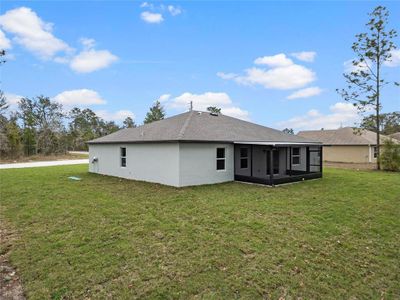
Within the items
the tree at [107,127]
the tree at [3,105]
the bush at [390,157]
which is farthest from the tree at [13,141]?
the bush at [390,157]

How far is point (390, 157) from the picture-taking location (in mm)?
19688

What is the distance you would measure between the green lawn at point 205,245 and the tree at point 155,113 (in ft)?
128

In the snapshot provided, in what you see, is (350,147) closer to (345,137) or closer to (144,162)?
(345,137)

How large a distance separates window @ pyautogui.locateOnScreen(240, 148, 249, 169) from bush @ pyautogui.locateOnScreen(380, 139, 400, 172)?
1187 cm

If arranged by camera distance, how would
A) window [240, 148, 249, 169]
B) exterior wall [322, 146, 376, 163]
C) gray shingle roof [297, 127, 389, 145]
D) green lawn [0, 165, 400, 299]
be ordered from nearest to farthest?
1. green lawn [0, 165, 400, 299]
2. window [240, 148, 249, 169]
3. exterior wall [322, 146, 376, 163]
4. gray shingle roof [297, 127, 389, 145]

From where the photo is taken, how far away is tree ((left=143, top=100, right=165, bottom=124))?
161 feet

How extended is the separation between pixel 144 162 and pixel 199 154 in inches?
123

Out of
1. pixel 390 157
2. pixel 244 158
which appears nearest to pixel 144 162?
pixel 244 158

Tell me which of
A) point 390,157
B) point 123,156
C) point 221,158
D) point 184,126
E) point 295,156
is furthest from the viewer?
point 390,157

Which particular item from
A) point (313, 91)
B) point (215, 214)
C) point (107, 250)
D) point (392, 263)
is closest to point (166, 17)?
point (215, 214)

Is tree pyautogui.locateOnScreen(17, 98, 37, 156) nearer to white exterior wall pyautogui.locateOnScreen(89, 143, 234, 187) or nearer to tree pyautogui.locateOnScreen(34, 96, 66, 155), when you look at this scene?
tree pyautogui.locateOnScreen(34, 96, 66, 155)

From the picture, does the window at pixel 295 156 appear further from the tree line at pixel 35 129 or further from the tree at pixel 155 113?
the tree at pixel 155 113

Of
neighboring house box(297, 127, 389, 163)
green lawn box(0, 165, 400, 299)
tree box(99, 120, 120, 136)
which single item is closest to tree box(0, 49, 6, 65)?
green lawn box(0, 165, 400, 299)

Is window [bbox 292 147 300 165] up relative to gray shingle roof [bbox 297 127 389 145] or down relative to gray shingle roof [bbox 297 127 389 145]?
down
